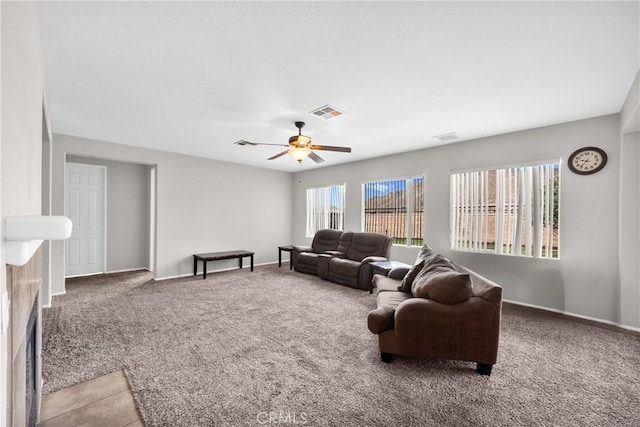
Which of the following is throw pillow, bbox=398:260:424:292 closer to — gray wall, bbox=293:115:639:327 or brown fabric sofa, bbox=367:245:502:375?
brown fabric sofa, bbox=367:245:502:375

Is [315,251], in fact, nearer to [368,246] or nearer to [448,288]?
[368,246]

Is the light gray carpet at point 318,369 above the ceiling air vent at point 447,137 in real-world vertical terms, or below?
below

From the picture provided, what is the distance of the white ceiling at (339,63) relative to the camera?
71.3 inches

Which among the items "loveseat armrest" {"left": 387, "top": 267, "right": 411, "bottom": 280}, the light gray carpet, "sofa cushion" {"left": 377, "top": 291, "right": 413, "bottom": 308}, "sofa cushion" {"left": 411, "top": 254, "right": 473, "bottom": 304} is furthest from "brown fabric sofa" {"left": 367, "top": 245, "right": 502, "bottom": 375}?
"loveseat armrest" {"left": 387, "top": 267, "right": 411, "bottom": 280}

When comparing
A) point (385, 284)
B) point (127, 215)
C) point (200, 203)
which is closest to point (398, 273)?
point (385, 284)

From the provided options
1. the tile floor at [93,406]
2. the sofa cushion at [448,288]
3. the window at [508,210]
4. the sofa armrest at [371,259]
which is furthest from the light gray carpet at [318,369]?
the sofa armrest at [371,259]

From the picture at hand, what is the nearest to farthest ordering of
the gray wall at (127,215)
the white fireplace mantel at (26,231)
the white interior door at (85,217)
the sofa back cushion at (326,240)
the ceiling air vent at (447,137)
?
1. the white fireplace mantel at (26,231)
2. the ceiling air vent at (447,137)
3. the white interior door at (85,217)
4. the gray wall at (127,215)
5. the sofa back cushion at (326,240)

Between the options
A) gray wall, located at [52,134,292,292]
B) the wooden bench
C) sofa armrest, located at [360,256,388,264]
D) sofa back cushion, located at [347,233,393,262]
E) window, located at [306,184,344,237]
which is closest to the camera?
gray wall, located at [52,134,292,292]

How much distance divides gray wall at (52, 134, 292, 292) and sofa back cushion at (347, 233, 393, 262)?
2.71 metres

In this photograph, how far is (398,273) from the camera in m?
4.11

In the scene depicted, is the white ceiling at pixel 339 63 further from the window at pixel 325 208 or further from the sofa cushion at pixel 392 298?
the window at pixel 325 208

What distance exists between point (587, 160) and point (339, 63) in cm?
359

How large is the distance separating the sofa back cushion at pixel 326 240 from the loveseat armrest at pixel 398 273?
89.6 inches

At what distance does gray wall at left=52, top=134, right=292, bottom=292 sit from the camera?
4.74 meters
